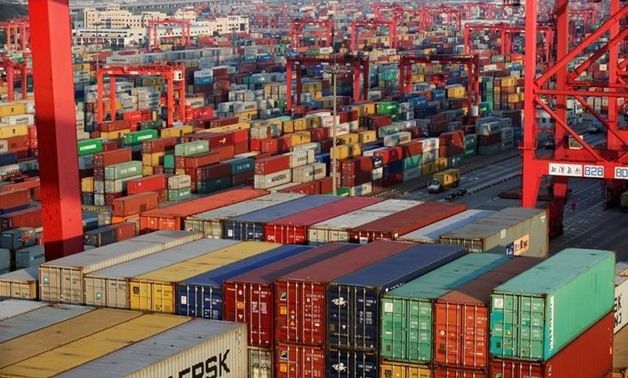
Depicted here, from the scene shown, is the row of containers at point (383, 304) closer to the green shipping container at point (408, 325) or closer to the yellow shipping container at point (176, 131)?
the green shipping container at point (408, 325)

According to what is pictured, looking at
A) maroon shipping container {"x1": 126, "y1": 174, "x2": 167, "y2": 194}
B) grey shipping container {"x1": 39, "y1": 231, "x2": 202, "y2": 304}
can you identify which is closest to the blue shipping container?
grey shipping container {"x1": 39, "y1": 231, "x2": 202, "y2": 304}

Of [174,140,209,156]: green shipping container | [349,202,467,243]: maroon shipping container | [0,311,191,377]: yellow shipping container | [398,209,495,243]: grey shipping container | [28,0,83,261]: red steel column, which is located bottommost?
[174,140,209,156]: green shipping container

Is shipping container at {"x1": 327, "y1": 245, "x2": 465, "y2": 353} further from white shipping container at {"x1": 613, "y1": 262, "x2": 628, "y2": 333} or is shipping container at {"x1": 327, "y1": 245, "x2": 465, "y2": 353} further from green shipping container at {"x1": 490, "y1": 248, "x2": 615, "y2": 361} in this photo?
white shipping container at {"x1": 613, "y1": 262, "x2": 628, "y2": 333}

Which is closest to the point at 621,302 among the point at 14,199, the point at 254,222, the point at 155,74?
the point at 254,222

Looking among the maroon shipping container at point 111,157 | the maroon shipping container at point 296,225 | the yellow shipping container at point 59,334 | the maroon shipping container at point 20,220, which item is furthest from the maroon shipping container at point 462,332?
the maroon shipping container at point 111,157

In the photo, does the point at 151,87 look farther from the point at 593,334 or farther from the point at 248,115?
the point at 593,334

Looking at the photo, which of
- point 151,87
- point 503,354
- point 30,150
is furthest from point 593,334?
point 151,87
